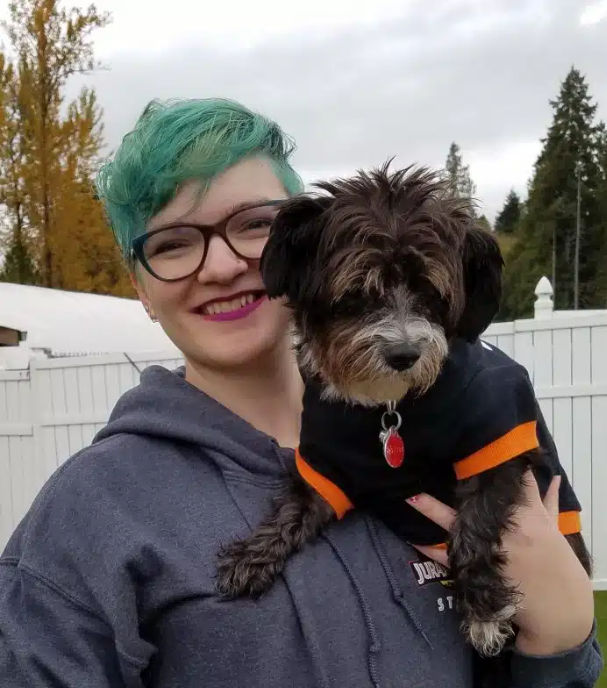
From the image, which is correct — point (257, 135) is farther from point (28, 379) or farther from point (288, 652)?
point (28, 379)

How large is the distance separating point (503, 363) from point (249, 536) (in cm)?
90

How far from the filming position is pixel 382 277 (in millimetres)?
2021

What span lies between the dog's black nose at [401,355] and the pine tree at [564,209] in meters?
45.6

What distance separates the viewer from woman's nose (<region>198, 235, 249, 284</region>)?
6.62ft

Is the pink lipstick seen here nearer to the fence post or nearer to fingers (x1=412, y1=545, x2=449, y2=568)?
fingers (x1=412, y1=545, x2=449, y2=568)

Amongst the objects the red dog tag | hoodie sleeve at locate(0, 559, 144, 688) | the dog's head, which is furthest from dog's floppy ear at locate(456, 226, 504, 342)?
hoodie sleeve at locate(0, 559, 144, 688)

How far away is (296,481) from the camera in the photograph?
87.2 inches

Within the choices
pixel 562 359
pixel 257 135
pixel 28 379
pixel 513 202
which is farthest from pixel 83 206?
pixel 513 202

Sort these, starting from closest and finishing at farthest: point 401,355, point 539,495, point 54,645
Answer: point 54,645, point 401,355, point 539,495

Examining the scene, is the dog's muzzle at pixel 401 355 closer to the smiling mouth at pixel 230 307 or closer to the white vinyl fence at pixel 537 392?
the smiling mouth at pixel 230 307

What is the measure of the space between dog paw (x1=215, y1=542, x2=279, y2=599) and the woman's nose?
743mm

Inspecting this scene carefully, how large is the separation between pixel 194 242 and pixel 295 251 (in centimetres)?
31

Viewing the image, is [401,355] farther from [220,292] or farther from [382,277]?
[220,292]

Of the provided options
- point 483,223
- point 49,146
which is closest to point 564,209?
point 49,146
